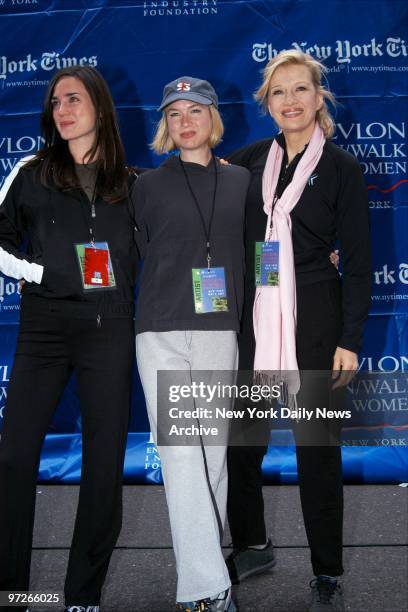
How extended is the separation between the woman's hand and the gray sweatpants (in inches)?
11.3

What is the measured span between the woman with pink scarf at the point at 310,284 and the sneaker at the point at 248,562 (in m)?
0.27

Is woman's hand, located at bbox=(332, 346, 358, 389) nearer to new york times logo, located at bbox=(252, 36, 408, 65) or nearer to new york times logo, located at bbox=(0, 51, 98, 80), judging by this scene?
new york times logo, located at bbox=(252, 36, 408, 65)

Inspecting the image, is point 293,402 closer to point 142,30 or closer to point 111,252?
point 111,252

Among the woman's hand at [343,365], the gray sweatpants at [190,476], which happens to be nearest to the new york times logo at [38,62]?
the gray sweatpants at [190,476]

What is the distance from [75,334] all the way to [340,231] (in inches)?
29.9

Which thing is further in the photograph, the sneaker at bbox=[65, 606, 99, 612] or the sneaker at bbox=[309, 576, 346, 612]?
the sneaker at bbox=[309, 576, 346, 612]

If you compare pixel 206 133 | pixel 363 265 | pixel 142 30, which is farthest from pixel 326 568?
pixel 142 30

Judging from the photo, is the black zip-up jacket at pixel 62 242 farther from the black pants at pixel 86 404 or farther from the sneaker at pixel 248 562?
the sneaker at pixel 248 562

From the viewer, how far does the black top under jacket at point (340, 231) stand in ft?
7.16

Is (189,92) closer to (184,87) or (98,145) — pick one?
(184,87)

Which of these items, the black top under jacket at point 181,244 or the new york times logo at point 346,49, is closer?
the black top under jacket at point 181,244

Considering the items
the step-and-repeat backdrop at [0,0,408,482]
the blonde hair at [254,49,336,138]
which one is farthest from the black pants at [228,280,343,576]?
the step-and-repeat backdrop at [0,0,408,482]

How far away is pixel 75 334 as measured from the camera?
6.88 feet

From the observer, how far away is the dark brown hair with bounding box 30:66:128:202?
2186 mm
